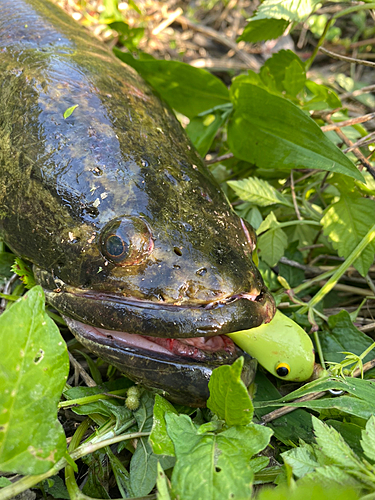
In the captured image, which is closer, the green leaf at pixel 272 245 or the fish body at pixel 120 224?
the fish body at pixel 120 224

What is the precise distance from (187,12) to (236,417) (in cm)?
516

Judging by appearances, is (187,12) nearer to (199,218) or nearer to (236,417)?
(199,218)

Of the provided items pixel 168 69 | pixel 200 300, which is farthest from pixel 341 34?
pixel 200 300

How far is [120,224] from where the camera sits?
1763mm

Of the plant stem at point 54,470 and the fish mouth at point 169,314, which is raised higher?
the fish mouth at point 169,314

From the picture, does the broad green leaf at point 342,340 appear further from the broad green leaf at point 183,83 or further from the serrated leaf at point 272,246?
the broad green leaf at point 183,83

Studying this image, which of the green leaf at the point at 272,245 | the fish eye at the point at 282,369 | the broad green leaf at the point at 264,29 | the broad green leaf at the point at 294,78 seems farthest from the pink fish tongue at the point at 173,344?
the broad green leaf at the point at 264,29

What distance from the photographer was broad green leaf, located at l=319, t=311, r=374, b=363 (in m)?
2.16

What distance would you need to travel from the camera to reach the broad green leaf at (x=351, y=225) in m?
2.25

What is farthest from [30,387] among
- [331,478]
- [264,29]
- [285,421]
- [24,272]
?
[264,29]

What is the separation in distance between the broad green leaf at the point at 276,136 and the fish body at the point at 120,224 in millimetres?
559

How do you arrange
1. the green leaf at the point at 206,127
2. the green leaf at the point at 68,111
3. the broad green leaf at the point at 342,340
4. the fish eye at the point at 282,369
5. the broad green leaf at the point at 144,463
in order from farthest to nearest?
1. the green leaf at the point at 206,127
2. the broad green leaf at the point at 342,340
3. the green leaf at the point at 68,111
4. the fish eye at the point at 282,369
5. the broad green leaf at the point at 144,463

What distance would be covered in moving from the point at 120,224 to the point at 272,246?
0.98m

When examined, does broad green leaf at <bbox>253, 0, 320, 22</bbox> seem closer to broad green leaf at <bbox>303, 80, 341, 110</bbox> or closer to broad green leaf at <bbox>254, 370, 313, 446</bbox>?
broad green leaf at <bbox>303, 80, 341, 110</bbox>
